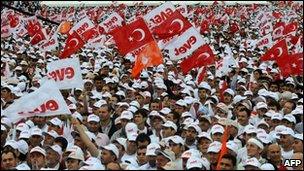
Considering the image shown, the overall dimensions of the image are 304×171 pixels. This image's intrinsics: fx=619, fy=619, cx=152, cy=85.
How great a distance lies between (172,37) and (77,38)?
3274mm

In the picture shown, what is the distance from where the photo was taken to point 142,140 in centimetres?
794

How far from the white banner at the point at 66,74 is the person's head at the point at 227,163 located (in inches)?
152

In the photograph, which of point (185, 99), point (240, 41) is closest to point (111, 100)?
point (185, 99)

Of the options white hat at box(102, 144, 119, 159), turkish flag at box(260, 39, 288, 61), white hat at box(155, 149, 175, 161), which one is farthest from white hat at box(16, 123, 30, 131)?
turkish flag at box(260, 39, 288, 61)

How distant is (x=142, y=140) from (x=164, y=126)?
2.39 feet

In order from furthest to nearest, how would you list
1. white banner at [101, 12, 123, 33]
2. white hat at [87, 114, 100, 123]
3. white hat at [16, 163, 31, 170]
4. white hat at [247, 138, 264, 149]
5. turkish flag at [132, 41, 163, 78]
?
white banner at [101, 12, 123, 33]
turkish flag at [132, 41, 163, 78]
white hat at [87, 114, 100, 123]
white hat at [247, 138, 264, 149]
white hat at [16, 163, 31, 170]

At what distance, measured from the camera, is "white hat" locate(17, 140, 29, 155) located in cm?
797

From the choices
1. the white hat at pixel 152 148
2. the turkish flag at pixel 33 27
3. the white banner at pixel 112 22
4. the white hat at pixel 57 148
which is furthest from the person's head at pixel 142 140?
the turkish flag at pixel 33 27

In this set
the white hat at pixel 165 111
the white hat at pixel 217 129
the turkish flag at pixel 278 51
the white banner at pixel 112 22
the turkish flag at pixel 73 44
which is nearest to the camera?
the white hat at pixel 217 129

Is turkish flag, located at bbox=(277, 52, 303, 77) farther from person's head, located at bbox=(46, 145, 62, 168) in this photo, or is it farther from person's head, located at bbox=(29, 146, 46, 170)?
person's head, located at bbox=(29, 146, 46, 170)

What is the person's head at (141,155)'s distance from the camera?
296 inches

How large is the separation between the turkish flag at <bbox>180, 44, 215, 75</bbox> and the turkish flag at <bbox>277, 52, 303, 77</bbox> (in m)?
1.65

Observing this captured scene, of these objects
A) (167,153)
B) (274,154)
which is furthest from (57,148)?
(274,154)

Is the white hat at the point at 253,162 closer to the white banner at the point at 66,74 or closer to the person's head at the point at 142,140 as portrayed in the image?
the person's head at the point at 142,140
